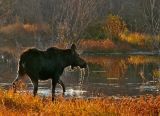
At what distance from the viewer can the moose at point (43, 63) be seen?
17891 millimetres

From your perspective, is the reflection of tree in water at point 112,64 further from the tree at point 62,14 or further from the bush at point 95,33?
the bush at point 95,33

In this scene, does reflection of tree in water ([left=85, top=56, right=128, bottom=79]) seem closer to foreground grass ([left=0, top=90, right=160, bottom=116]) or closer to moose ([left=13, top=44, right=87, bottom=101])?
moose ([left=13, top=44, right=87, bottom=101])

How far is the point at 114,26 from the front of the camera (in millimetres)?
53375

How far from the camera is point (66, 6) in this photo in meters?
57.7

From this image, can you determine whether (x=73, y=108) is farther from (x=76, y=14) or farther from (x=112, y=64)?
(x=76, y=14)

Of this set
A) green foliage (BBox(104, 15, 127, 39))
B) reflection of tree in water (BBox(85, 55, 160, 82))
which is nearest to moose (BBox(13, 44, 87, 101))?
reflection of tree in water (BBox(85, 55, 160, 82))

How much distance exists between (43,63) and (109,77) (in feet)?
38.6

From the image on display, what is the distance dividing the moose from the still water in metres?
3.07

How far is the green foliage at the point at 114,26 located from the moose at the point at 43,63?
32.5 m

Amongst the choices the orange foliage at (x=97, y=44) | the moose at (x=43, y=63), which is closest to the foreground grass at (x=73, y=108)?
the moose at (x=43, y=63)

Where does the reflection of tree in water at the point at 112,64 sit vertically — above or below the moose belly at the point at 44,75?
below

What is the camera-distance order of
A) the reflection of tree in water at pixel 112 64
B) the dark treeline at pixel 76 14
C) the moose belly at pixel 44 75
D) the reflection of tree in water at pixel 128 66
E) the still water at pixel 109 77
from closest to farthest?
the moose belly at pixel 44 75
the still water at pixel 109 77
the reflection of tree in water at pixel 128 66
the reflection of tree in water at pixel 112 64
the dark treeline at pixel 76 14

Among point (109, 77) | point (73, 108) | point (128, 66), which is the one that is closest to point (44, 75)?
point (73, 108)

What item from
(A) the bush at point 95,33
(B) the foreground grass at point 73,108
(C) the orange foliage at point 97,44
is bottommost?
(C) the orange foliage at point 97,44
